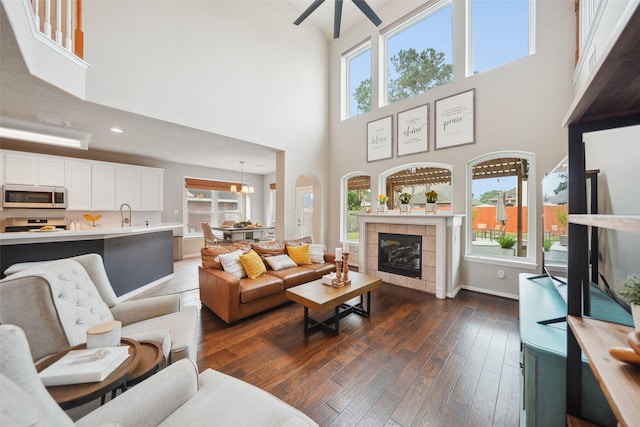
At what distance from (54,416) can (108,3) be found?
4316 mm

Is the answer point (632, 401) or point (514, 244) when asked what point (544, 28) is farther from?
point (632, 401)

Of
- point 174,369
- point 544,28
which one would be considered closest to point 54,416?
point 174,369

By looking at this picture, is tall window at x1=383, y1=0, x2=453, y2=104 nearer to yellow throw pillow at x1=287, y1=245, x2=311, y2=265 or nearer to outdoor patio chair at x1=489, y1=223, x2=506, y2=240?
outdoor patio chair at x1=489, y1=223, x2=506, y2=240

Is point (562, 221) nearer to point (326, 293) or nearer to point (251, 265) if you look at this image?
point (326, 293)

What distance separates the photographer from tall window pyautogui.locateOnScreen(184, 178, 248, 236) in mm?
7018

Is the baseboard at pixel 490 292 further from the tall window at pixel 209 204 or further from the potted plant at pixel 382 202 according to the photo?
the tall window at pixel 209 204

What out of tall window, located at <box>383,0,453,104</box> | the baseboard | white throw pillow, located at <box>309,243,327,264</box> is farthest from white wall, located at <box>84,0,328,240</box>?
the baseboard

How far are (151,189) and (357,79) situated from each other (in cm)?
582

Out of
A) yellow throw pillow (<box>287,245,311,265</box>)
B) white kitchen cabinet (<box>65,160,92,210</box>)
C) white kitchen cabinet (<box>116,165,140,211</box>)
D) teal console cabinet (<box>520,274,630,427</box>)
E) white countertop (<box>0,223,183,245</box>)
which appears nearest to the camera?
teal console cabinet (<box>520,274,630,427</box>)

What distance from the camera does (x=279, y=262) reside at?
354cm

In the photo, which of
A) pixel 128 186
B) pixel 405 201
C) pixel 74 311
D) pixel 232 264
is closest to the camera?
pixel 74 311

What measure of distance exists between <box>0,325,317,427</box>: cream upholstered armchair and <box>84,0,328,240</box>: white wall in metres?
3.43

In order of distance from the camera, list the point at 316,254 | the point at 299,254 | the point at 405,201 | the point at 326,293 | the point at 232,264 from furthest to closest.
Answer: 1. the point at 405,201
2. the point at 316,254
3. the point at 299,254
4. the point at 232,264
5. the point at 326,293

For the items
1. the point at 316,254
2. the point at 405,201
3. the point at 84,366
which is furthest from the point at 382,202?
the point at 84,366
